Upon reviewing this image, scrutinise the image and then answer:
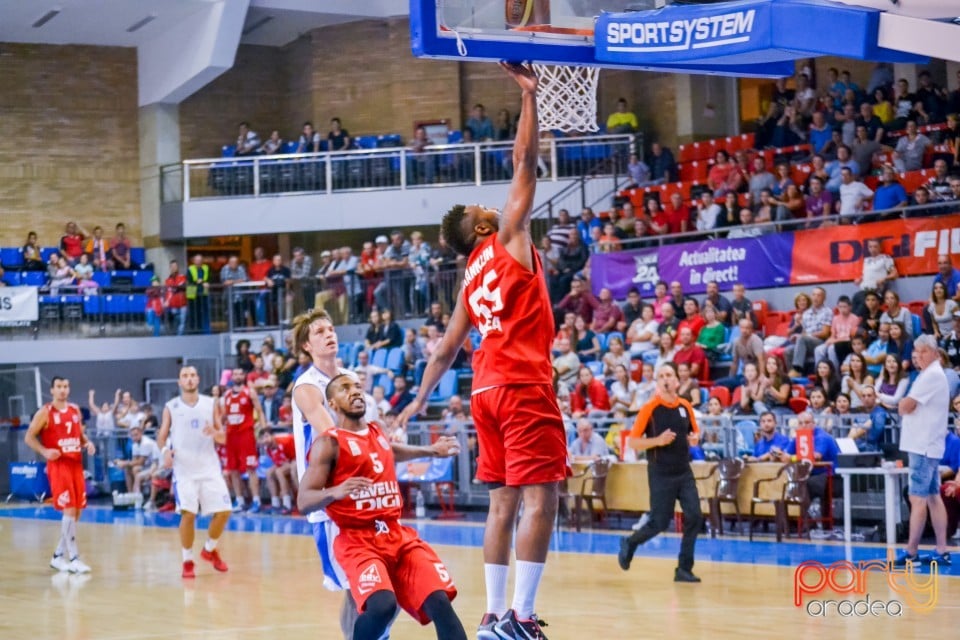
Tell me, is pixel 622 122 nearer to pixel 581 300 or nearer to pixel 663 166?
pixel 663 166

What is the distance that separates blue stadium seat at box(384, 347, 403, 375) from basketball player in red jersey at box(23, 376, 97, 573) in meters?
8.83

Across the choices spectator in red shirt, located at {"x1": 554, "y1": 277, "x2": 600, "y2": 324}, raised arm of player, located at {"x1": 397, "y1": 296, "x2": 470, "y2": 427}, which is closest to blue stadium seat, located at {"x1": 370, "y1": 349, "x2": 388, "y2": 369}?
spectator in red shirt, located at {"x1": 554, "y1": 277, "x2": 600, "y2": 324}

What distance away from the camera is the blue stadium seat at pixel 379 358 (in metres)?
24.2

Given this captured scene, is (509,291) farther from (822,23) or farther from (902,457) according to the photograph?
(902,457)

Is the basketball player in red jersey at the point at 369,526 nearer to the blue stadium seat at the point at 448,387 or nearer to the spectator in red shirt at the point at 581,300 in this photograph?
the spectator in red shirt at the point at 581,300

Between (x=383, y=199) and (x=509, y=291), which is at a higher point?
(x=383, y=199)

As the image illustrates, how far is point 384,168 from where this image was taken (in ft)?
95.8

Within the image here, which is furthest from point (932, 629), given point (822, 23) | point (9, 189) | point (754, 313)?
point (9, 189)

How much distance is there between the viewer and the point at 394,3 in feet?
100

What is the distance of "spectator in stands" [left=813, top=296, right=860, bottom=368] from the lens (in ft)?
58.1

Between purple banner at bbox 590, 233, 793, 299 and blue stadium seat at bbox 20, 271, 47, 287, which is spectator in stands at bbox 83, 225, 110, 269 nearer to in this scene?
blue stadium seat at bbox 20, 271, 47, 287

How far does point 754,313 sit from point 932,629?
10.6 metres

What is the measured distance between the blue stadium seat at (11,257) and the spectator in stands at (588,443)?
1580 centimetres

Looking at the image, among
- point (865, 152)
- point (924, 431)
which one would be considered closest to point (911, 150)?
point (865, 152)
